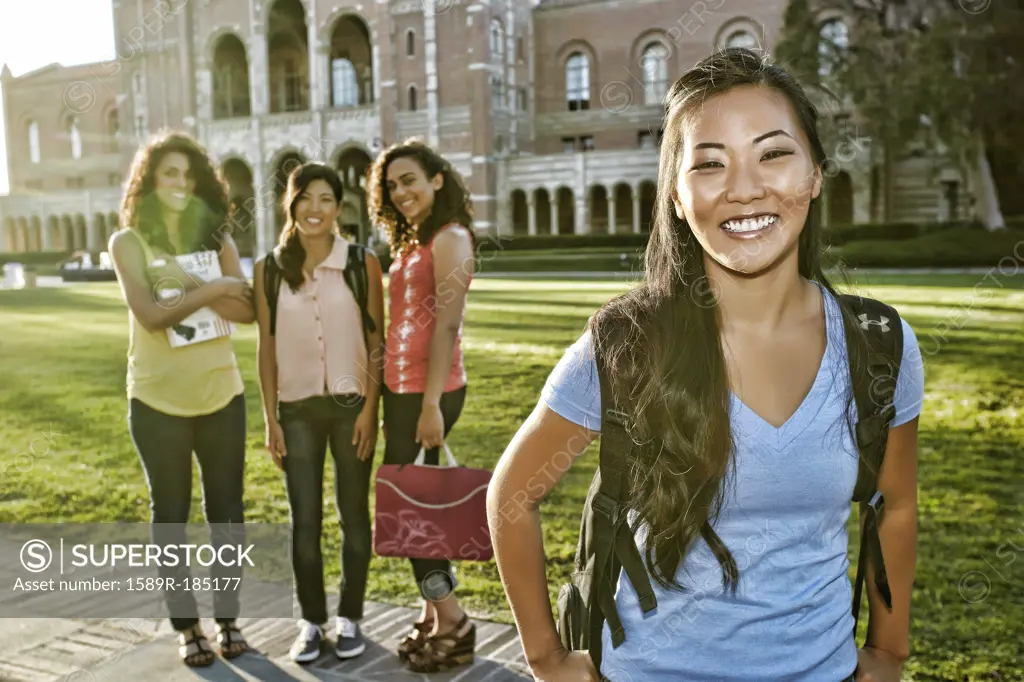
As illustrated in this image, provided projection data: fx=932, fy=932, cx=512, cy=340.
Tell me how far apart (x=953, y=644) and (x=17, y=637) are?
3949mm

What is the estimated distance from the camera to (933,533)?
5199 millimetres

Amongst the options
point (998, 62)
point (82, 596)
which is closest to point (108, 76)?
point (998, 62)

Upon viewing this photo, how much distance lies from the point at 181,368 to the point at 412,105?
29.7 metres

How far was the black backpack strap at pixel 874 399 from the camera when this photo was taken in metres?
1.52

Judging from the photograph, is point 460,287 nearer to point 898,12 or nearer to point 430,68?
point 898,12

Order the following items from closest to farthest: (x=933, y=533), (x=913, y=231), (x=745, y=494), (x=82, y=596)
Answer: (x=745, y=494), (x=82, y=596), (x=933, y=533), (x=913, y=231)

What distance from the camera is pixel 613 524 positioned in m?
1.52

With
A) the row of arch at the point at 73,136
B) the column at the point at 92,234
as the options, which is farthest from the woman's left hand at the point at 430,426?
the row of arch at the point at 73,136

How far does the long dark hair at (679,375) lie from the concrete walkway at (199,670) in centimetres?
226

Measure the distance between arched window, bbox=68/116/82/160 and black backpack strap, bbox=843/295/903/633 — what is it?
43530 millimetres

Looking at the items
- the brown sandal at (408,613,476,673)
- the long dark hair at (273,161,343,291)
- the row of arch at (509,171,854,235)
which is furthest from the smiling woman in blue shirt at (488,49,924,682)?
the row of arch at (509,171,854,235)

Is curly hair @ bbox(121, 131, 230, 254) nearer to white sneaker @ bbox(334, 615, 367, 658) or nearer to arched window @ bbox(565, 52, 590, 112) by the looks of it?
white sneaker @ bbox(334, 615, 367, 658)

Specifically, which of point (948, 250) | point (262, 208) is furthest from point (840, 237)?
point (262, 208)

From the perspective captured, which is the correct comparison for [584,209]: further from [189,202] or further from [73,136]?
[189,202]
